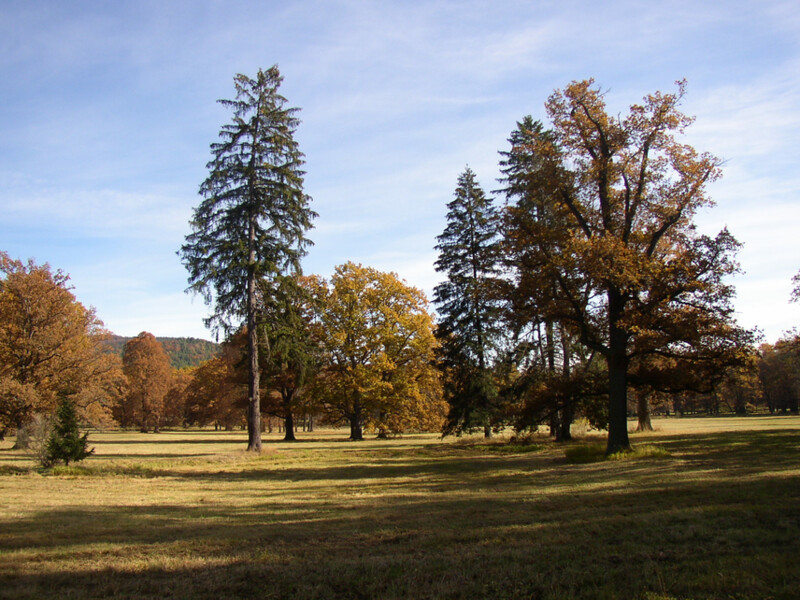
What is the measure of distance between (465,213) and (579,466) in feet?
63.7

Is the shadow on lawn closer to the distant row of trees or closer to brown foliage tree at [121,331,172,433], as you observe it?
the distant row of trees

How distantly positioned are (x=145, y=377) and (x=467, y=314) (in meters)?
54.4

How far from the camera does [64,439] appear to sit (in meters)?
17.8

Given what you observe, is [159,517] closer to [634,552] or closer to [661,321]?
[634,552]

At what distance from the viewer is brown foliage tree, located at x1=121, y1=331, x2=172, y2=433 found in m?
69.4

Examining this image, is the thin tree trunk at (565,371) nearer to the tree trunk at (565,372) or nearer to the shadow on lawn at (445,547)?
the tree trunk at (565,372)

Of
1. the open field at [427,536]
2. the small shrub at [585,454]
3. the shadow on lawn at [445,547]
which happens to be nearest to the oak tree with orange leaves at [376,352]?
the small shrub at [585,454]

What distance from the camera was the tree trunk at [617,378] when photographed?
716 inches

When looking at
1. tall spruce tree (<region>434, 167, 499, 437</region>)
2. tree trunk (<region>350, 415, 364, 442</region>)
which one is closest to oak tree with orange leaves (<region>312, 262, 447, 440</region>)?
tree trunk (<region>350, 415, 364, 442</region>)

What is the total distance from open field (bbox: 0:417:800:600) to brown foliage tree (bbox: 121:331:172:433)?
5985 centimetres

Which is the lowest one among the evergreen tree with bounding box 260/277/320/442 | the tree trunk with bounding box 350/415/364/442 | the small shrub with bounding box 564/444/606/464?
the tree trunk with bounding box 350/415/364/442

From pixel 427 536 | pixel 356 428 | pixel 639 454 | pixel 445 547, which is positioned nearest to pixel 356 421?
pixel 356 428

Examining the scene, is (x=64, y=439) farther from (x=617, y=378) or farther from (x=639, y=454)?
(x=639, y=454)

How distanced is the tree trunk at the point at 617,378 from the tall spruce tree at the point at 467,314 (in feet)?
39.0
